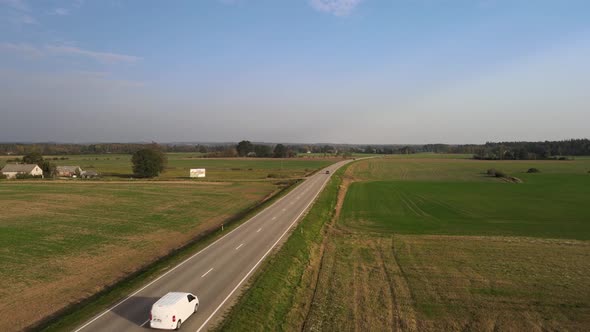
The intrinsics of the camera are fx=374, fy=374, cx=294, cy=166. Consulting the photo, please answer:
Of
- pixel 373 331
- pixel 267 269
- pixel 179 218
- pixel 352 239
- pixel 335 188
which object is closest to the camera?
pixel 373 331

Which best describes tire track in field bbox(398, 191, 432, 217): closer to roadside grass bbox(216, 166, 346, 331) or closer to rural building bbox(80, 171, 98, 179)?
roadside grass bbox(216, 166, 346, 331)

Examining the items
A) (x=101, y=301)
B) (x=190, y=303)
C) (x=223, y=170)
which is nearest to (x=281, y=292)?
(x=190, y=303)

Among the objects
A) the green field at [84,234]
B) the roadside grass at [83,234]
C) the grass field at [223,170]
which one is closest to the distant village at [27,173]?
the grass field at [223,170]

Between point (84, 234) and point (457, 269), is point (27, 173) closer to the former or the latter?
point (84, 234)

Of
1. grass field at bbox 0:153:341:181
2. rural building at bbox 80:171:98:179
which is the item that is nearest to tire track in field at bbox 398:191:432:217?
grass field at bbox 0:153:341:181

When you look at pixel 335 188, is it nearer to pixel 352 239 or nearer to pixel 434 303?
pixel 352 239

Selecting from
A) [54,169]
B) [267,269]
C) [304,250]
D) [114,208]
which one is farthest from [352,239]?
[54,169]
